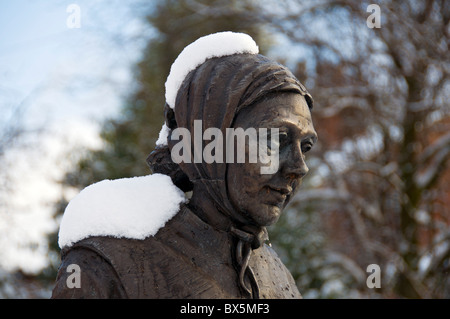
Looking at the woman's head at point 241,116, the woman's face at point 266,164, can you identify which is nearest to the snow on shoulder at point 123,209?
the woman's head at point 241,116

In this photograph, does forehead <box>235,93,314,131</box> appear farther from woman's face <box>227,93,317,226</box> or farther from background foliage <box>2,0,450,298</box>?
background foliage <box>2,0,450,298</box>

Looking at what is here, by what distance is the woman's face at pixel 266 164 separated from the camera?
212 centimetres

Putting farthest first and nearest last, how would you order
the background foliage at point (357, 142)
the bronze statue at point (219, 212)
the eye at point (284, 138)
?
1. the background foliage at point (357, 142)
2. the eye at point (284, 138)
3. the bronze statue at point (219, 212)

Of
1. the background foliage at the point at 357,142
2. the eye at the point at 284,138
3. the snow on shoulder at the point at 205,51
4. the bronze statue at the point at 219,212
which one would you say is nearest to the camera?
the bronze statue at the point at 219,212

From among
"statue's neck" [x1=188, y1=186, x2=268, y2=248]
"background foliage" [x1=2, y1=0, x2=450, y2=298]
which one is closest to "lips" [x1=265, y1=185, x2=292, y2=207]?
"statue's neck" [x1=188, y1=186, x2=268, y2=248]

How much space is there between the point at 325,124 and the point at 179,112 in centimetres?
964

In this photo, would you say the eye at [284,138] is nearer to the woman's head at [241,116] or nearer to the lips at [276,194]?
the woman's head at [241,116]

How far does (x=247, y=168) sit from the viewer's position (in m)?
2.11

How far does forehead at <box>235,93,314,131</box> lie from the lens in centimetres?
213

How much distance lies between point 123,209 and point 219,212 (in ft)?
1.23

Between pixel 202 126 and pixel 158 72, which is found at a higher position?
pixel 202 126

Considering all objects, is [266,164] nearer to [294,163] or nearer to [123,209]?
[294,163]
